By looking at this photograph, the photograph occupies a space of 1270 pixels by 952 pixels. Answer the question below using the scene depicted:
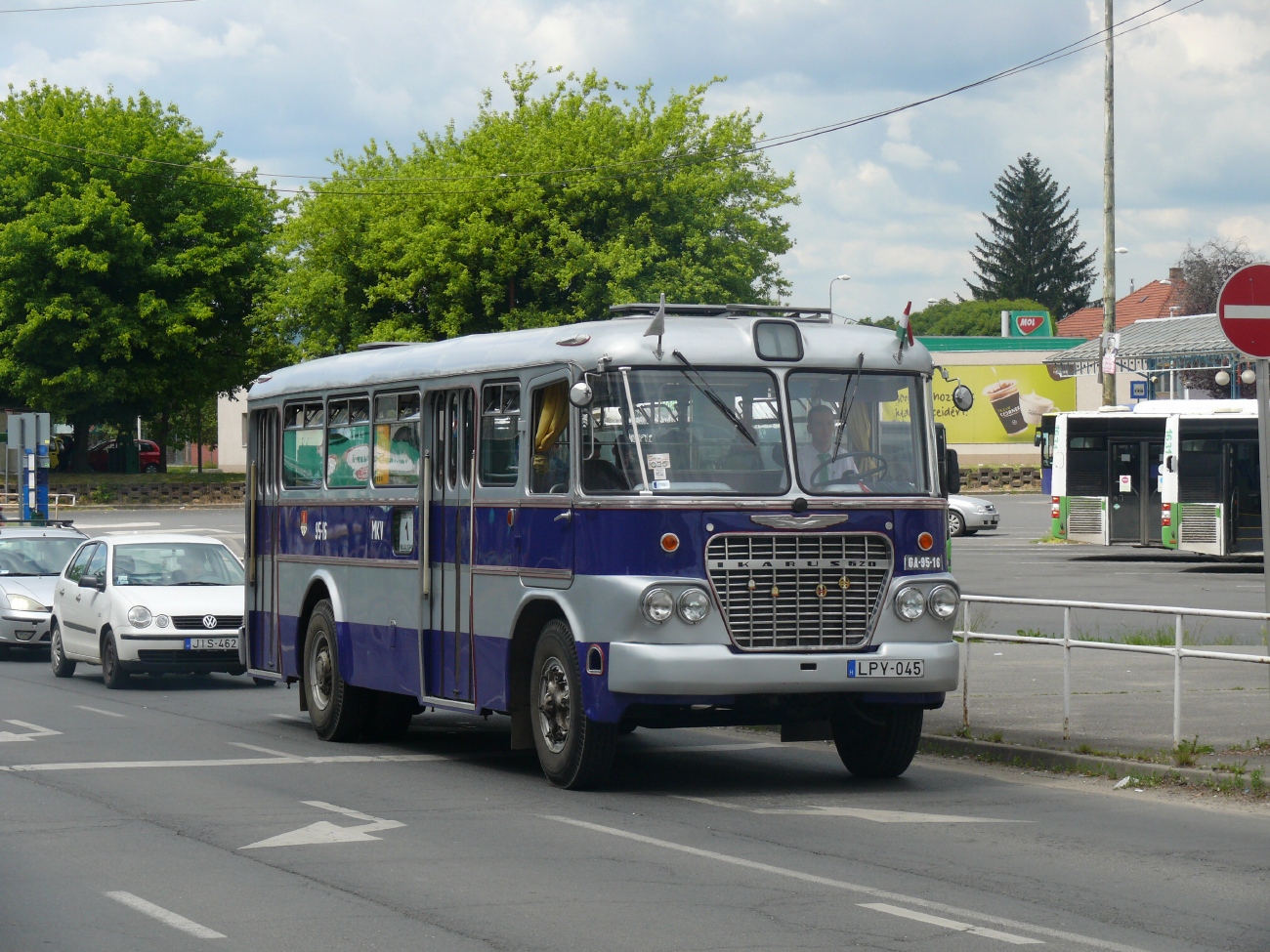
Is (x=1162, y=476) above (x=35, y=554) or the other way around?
above

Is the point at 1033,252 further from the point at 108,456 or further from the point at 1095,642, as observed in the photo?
the point at 1095,642

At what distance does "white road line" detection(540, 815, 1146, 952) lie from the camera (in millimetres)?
7117

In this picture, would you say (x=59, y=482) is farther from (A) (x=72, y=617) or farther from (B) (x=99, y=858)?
(B) (x=99, y=858)

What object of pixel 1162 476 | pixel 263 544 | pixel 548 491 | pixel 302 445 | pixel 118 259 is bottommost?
pixel 263 544

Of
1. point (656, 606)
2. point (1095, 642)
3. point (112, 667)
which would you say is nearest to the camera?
point (656, 606)

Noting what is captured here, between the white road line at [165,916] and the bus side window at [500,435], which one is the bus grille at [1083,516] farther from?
the white road line at [165,916]

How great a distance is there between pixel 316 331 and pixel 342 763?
5112 cm

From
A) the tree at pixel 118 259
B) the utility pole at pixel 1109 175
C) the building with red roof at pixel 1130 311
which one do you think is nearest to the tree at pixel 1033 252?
the building with red roof at pixel 1130 311

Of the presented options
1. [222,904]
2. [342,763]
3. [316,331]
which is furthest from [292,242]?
[222,904]

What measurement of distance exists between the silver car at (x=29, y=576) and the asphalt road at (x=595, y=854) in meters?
9.36

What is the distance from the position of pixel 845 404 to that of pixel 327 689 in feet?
17.1

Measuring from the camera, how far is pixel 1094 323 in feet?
375

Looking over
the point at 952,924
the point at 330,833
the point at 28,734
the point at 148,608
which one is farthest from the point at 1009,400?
the point at 952,924

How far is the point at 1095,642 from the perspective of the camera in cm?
1304
